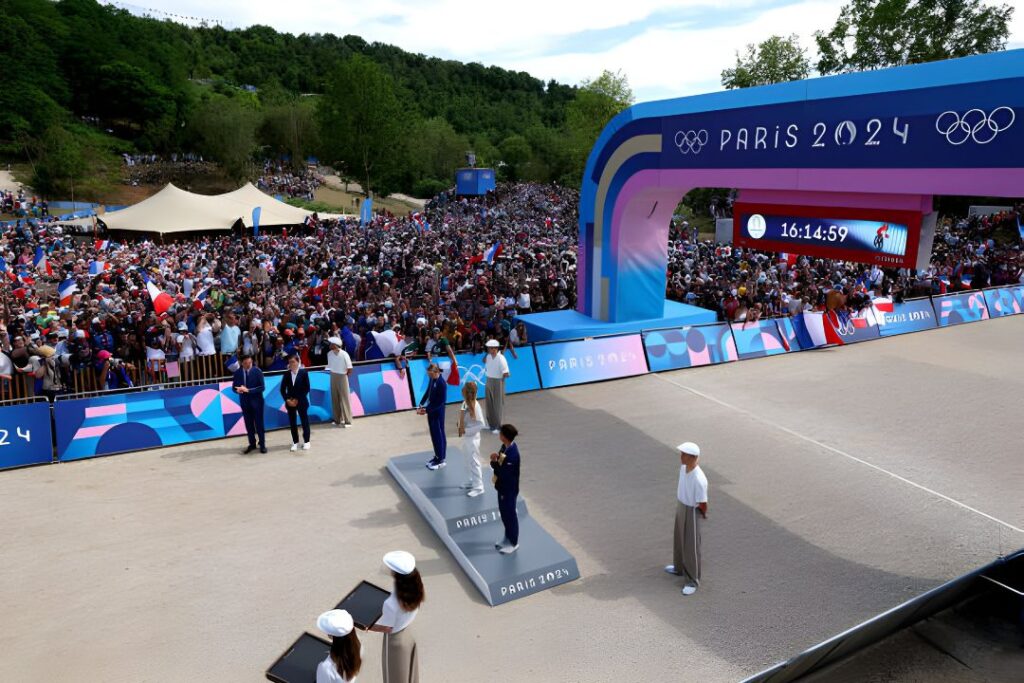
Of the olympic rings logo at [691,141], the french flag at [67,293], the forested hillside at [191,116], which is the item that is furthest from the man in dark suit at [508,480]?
the forested hillside at [191,116]

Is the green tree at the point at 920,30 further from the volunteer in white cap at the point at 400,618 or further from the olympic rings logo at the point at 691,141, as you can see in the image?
the volunteer in white cap at the point at 400,618

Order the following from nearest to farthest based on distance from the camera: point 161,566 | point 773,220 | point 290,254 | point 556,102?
point 161,566 → point 773,220 → point 290,254 → point 556,102

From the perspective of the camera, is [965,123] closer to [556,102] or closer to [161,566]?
[161,566]

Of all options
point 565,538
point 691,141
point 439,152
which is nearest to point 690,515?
point 565,538

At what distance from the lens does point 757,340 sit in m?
16.3

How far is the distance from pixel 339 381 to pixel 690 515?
6941mm

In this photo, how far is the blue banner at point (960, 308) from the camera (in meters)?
19.3

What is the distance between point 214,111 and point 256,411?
233 feet

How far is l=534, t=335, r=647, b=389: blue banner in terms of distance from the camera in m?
14.1

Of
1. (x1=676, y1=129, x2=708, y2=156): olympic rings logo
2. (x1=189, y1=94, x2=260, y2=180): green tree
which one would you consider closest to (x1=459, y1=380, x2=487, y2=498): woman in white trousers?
(x1=676, y1=129, x2=708, y2=156): olympic rings logo

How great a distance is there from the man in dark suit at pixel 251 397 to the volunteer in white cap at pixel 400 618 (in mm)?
6624

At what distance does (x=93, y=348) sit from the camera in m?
12.5

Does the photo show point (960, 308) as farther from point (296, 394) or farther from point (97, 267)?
point (97, 267)

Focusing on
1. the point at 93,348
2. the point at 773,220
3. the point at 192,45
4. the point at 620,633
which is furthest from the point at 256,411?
the point at 192,45
